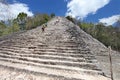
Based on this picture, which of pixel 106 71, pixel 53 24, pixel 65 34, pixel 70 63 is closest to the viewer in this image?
pixel 106 71

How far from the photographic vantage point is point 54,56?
6.23 metres

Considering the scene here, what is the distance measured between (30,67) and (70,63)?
140cm

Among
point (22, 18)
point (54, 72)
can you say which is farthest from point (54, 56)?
point (22, 18)

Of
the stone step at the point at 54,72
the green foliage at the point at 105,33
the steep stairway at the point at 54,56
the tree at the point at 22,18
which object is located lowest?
the stone step at the point at 54,72

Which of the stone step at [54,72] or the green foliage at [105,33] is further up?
the green foliage at [105,33]

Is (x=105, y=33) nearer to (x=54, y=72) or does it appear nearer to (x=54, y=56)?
(x=54, y=56)

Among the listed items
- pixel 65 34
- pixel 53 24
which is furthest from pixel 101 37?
pixel 65 34

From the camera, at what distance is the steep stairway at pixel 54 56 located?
512 centimetres

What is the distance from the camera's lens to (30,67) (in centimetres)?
597

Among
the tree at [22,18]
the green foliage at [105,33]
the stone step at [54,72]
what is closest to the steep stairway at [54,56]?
the stone step at [54,72]

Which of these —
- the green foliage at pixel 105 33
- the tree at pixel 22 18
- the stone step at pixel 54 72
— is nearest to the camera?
the stone step at pixel 54 72

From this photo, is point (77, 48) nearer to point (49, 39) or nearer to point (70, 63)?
point (70, 63)

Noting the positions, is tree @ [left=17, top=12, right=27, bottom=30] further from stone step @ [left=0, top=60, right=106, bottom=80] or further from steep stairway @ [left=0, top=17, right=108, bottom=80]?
stone step @ [left=0, top=60, right=106, bottom=80]

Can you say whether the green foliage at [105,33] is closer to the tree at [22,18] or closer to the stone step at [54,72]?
the tree at [22,18]
